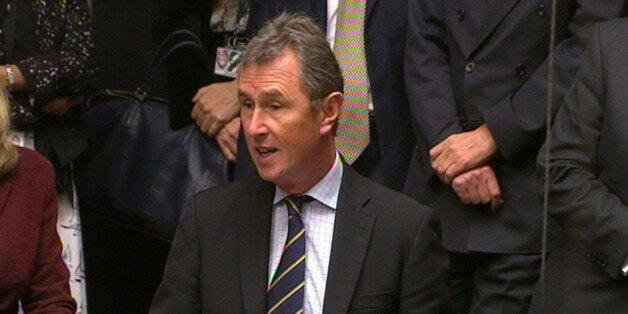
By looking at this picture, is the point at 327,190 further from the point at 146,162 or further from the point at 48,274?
the point at 146,162

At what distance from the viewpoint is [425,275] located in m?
3.19

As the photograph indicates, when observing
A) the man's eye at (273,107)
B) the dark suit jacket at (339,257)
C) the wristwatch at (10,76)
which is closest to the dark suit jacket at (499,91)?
the dark suit jacket at (339,257)

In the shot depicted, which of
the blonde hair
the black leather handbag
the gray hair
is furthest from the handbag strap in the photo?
the gray hair

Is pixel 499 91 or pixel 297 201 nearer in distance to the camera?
pixel 297 201

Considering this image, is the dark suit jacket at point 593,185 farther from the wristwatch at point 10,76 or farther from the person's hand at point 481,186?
the wristwatch at point 10,76

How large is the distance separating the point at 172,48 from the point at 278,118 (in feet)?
4.15

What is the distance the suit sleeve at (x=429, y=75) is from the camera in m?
3.82

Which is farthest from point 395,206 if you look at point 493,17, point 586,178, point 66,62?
point 66,62

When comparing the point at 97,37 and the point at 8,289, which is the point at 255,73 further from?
the point at 97,37

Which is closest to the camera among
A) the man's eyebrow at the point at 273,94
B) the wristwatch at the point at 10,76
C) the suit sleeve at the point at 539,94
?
the man's eyebrow at the point at 273,94

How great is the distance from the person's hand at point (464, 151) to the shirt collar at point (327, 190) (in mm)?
549

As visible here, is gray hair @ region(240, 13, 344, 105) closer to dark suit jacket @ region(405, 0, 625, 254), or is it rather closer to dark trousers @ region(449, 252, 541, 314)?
dark suit jacket @ region(405, 0, 625, 254)

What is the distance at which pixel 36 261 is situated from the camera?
382 centimetres

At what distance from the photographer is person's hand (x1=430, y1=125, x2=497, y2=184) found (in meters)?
3.75
